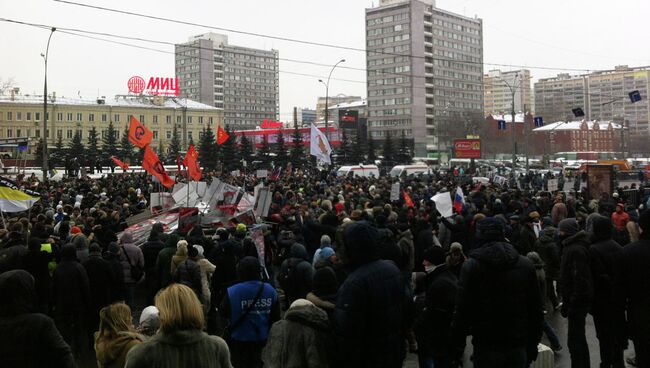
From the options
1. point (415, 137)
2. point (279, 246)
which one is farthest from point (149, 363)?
point (415, 137)

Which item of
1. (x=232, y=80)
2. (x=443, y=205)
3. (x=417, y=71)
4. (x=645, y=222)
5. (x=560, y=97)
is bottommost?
(x=443, y=205)

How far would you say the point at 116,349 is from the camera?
4.11 metres

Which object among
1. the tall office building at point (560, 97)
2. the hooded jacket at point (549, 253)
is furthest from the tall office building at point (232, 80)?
the hooded jacket at point (549, 253)

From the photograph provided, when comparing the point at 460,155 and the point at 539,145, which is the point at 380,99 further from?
the point at 460,155

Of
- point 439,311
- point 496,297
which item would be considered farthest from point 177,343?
point 439,311

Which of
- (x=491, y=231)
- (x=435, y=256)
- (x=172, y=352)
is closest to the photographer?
(x=172, y=352)

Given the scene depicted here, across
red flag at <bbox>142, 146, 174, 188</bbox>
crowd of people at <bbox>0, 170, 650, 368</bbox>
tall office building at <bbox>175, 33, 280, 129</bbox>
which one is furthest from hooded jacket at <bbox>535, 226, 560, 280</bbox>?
tall office building at <bbox>175, 33, 280, 129</bbox>

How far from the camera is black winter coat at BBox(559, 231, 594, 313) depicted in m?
6.41

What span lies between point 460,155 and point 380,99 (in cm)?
7552

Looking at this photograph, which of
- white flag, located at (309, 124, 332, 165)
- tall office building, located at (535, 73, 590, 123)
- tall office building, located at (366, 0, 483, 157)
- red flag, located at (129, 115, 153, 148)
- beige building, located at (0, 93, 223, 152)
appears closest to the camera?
red flag, located at (129, 115, 153, 148)

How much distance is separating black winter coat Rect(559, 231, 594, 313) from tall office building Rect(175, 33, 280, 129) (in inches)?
6401

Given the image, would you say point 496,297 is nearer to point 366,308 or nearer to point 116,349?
point 366,308

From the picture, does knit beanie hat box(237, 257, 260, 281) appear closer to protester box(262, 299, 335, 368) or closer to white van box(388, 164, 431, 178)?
protester box(262, 299, 335, 368)

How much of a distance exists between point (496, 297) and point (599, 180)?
61.3ft
